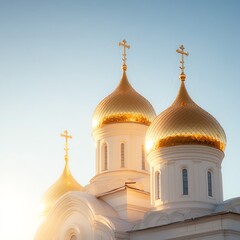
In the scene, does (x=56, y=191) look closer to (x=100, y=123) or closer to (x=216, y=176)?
(x=100, y=123)

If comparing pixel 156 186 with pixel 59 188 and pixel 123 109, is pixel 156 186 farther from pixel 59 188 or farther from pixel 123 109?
pixel 59 188

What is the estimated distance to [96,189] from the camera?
26.9 meters

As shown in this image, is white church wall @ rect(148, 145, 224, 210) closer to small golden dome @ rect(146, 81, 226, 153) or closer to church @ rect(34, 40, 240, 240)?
church @ rect(34, 40, 240, 240)

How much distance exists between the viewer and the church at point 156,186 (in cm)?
2278

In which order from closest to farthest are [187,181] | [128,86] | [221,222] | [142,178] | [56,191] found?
[221,222] < [187,181] < [142,178] < [128,86] < [56,191]

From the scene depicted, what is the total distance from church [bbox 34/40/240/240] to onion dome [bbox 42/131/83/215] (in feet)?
11.0

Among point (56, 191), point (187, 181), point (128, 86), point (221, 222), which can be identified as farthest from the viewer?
point (56, 191)

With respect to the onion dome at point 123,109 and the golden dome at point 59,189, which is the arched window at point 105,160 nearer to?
the onion dome at point 123,109

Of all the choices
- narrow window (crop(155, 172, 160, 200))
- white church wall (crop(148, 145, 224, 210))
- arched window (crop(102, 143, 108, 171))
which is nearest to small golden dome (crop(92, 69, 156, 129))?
arched window (crop(102, 143, 108, 171))

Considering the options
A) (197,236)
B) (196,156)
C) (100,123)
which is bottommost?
(197,236)

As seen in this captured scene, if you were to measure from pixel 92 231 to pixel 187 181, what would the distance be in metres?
3.71

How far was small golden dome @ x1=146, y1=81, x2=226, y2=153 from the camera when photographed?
2398 centimetres

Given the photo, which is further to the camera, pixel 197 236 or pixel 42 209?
pixel 42 209

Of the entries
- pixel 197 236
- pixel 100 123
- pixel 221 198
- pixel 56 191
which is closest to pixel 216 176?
pixel 221 198
